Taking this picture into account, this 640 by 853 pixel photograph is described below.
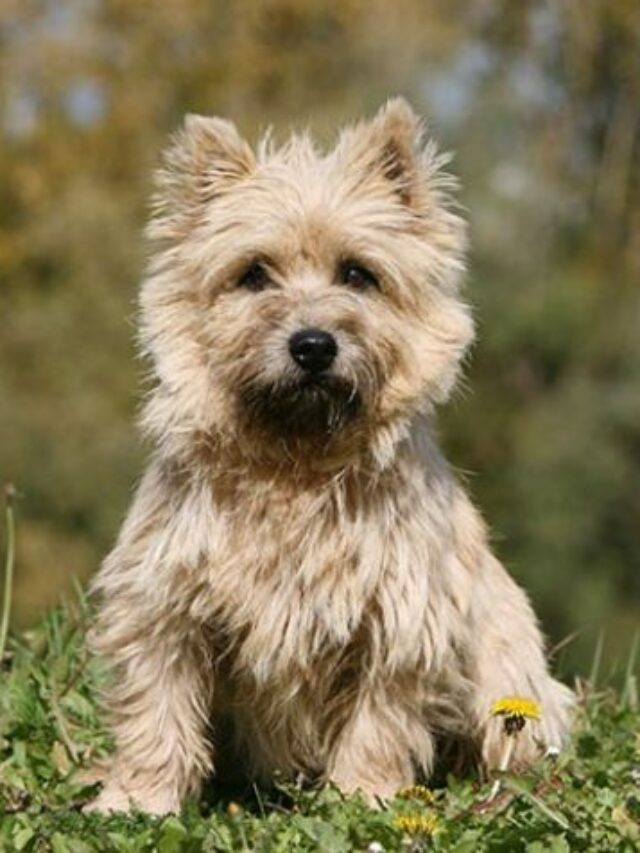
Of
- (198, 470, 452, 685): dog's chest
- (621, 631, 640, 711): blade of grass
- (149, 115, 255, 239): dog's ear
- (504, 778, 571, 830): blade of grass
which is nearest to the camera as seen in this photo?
(504, 778, 571, 830): blade of grass

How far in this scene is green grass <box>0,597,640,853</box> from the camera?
4.77 m

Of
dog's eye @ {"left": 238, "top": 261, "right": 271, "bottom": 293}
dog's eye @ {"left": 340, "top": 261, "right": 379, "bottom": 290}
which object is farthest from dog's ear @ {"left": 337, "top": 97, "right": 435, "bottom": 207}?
dog's eye @ {"left": 238, "top": 261, "right": 271, "bottom": 293}

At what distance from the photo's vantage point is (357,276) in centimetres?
593

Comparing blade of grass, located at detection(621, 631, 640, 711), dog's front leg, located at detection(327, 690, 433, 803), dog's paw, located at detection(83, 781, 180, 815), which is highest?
dog's front leg, located at detection(327, 690, 433, 803)

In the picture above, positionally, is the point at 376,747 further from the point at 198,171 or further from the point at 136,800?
the point at 198,171

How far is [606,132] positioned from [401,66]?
419cm

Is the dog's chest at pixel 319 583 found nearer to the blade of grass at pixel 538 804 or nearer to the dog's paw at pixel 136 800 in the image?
the dog's paw at pixel 136 800

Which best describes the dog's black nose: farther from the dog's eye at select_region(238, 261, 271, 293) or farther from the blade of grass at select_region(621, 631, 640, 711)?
the blade of grass at select_region(621, 631, 640, 711)

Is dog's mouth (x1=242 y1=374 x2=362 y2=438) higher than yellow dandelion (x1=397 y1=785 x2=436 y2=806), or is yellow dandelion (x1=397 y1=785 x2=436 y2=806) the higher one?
dog's mouth (x1=242 y1=374 x2=362 y2=438)

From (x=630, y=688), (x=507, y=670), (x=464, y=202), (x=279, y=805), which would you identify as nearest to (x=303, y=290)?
(x=507, y=670)

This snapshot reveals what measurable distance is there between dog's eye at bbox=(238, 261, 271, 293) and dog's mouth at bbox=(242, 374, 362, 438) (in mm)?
351

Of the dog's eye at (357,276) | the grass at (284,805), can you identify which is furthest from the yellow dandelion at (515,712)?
the dog's eye at (357,276)

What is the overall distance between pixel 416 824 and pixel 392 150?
222 centimetres

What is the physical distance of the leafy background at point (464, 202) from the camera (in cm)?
2620
